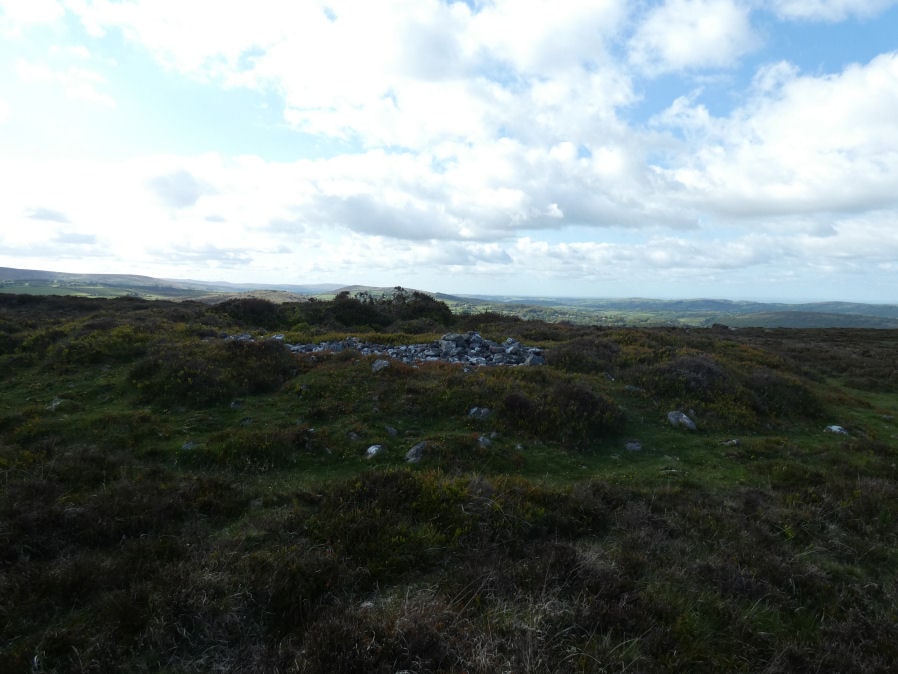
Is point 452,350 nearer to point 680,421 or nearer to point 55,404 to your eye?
point 680,421

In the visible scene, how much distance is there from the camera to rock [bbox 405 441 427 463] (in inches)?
393

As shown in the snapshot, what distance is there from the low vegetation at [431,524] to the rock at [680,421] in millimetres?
276

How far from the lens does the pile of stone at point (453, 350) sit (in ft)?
63.9

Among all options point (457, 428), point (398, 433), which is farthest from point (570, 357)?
point (398, 433)

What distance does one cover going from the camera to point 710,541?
22.9 feet

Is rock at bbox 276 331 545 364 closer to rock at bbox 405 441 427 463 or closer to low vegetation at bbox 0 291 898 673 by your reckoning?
low vegetation at bbox 0 291 898 673

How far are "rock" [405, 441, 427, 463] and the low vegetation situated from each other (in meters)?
0.13

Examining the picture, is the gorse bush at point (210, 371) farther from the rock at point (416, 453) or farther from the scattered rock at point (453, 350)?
the rock at point (416, 453)

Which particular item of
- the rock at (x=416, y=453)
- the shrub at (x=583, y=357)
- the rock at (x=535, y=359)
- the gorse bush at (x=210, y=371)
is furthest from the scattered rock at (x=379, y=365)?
the shrub at (x=583, y=357)

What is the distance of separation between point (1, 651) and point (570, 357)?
17.8 meters

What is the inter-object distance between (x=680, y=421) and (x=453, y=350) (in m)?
10.6

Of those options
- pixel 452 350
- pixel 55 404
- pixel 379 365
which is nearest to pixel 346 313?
pixel 452 350

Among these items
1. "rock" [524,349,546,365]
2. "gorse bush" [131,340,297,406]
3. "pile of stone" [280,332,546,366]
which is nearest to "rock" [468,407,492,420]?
"pile of stone" [280,332,546,366]

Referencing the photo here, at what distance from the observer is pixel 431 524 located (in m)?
6.68
